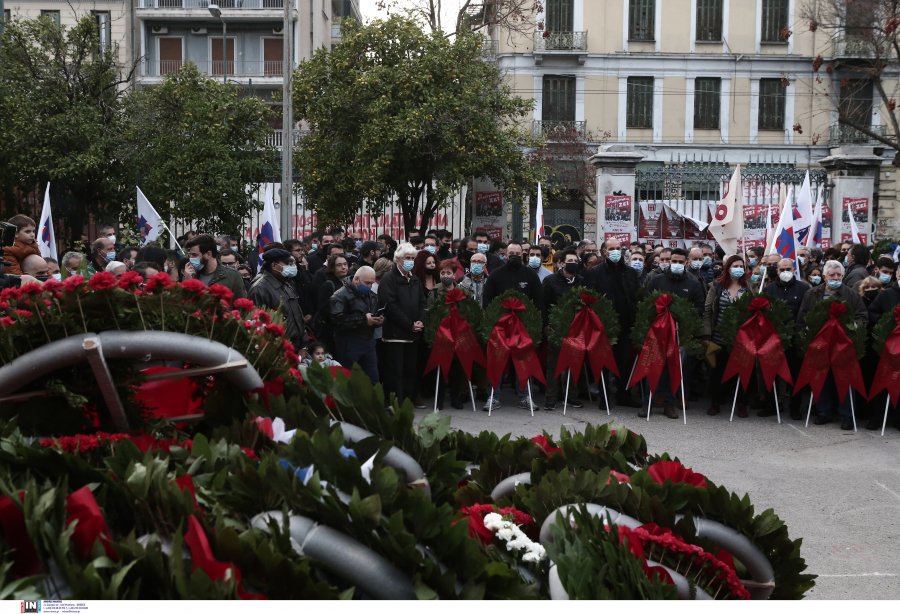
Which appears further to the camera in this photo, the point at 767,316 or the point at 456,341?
the point at 456,341

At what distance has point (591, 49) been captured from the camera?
44281 millimetres

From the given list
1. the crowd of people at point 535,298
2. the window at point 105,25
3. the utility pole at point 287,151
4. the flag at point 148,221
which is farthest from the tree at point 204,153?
the window at point 105,25

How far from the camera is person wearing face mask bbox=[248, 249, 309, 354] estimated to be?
35.7 feet

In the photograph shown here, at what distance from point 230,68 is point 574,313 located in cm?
4057

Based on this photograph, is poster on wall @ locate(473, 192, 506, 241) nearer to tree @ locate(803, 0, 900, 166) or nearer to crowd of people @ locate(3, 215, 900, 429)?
crowd of people @ locate(3, 215, 900, 429)

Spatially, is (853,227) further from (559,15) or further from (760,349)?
(559,15)

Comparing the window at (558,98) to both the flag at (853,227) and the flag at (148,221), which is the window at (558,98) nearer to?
the flag at (853,227)

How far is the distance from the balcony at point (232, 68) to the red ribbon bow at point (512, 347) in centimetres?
3879

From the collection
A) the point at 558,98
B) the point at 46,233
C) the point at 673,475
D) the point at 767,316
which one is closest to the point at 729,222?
the point at 767,316

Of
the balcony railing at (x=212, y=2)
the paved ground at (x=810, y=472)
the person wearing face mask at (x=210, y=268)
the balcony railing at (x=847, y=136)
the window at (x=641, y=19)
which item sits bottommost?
the paved ground at (x=810, y=472)

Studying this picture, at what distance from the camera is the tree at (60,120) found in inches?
1030

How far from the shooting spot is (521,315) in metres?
12.8

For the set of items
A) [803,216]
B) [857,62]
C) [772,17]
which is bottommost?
[803,216]

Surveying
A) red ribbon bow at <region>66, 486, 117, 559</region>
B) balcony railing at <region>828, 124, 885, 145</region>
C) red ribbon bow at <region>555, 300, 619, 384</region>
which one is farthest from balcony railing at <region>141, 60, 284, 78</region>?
red ribbon bow at <region>66, 486, 117, 559</region>
